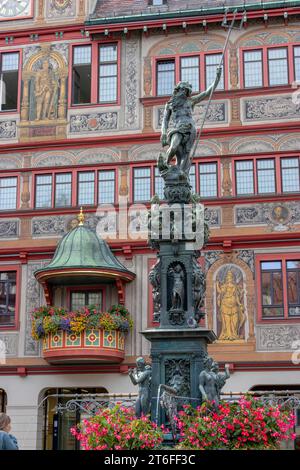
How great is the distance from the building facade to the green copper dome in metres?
0.49

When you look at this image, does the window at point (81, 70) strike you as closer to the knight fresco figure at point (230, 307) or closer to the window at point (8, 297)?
the window at point (8, 297)

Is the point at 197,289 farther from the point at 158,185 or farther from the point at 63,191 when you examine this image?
the point at 63,191

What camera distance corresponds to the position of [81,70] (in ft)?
84.7

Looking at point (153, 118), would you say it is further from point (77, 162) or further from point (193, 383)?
point (193, 383)

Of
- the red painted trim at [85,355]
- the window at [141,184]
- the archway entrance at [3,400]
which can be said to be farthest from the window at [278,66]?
the archway entrance at [3,400]

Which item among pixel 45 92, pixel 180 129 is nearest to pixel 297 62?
pixel 45 92

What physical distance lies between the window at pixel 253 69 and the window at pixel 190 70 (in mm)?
1522

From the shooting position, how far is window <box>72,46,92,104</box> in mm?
25553

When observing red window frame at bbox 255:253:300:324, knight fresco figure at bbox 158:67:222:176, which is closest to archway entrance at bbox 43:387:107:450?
red window frame at bbox 255:253:300:324

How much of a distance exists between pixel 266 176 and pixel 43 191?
22.6ft

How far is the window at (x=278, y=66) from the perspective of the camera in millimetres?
24094

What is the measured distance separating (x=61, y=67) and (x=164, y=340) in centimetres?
1554

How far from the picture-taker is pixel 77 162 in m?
24.8
